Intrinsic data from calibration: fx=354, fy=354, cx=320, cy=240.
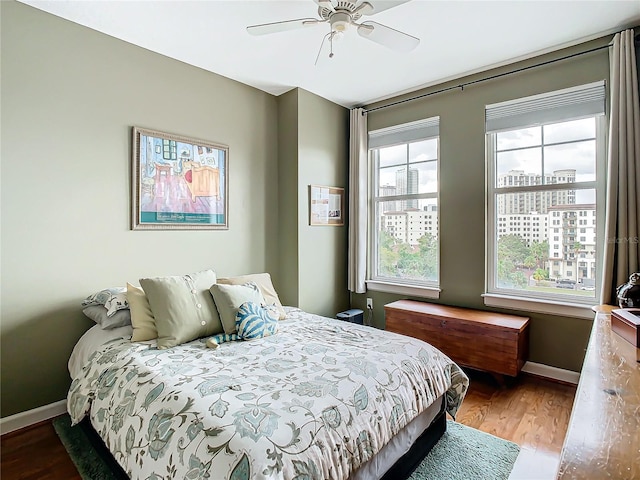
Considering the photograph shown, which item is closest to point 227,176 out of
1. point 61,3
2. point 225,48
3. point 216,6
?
point 225,48

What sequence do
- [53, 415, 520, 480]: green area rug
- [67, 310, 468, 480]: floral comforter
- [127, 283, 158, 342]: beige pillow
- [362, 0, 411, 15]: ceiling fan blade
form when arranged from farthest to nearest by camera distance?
[127, 283, 158, 342]: beige pillow → [362, 0, 411, 15]: ceiling fan blade → [53, 415, 520, 480]: green area rug → [67, 310, 468, 480]: floral comforter

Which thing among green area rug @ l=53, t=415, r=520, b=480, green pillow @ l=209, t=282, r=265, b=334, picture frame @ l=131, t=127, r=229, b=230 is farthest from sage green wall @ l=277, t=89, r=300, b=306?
green area rug @ l=53, t=415, r=520, b=480

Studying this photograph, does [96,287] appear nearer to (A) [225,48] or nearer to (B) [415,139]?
(A) [225,48]

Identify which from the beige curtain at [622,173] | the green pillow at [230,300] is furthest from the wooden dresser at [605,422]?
the green pillow at [230,300]

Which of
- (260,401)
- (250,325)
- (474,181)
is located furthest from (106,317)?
(474,181)

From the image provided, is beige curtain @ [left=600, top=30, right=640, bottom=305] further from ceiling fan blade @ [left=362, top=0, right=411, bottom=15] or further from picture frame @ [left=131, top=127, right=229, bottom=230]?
picture frame @ [left=131, top=127, right=229, bottom=230]

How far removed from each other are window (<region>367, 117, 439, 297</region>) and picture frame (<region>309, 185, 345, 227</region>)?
385 millimetres

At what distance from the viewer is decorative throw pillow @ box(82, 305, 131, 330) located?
2258 mm

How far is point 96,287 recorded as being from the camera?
100 inches

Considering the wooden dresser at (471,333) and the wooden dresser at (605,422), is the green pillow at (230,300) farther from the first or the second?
the wooden dresser at (605,422)

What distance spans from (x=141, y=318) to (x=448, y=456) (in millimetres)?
1968

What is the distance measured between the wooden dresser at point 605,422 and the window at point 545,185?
172cm

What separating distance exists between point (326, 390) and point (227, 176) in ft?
7.68

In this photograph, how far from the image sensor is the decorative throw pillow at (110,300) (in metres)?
2.26
